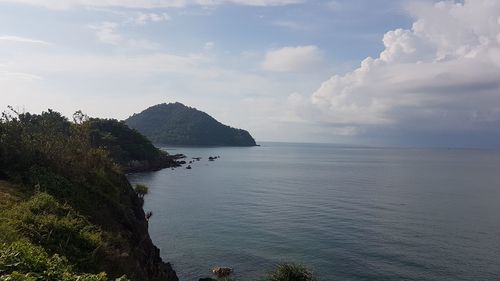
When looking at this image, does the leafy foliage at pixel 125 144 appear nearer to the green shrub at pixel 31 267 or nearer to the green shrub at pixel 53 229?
the green shrub at pixel 53 229

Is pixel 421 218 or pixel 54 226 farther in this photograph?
pixel 421 218

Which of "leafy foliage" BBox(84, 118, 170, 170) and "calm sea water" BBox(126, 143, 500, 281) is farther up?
"leafy foliage" BBox(84, 118, 170, 170)

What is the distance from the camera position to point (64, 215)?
2561 centimetres

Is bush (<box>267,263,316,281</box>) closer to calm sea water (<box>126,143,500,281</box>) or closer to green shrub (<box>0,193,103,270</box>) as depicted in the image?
calm sea water (<box>126,143,500,281</box>)

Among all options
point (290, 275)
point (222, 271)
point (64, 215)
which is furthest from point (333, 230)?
point (64, 215)

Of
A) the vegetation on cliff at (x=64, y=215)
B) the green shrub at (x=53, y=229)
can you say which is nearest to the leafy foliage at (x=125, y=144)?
the vegetation on cliff at (x=64, y=215)

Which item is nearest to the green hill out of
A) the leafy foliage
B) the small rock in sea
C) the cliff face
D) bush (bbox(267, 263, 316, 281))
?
the leafy foliage

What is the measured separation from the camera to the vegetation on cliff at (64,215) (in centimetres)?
1562

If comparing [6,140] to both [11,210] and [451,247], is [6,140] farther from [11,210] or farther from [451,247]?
[451,247]

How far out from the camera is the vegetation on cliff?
15.6 metres

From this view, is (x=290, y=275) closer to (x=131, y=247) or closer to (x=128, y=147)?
(x=131, y=247)

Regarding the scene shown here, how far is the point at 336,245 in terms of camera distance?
5659 cm

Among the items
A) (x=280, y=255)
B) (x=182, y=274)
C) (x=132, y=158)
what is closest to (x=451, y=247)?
(x=280, y=255)

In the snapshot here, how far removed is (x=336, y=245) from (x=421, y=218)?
27.6 metres
